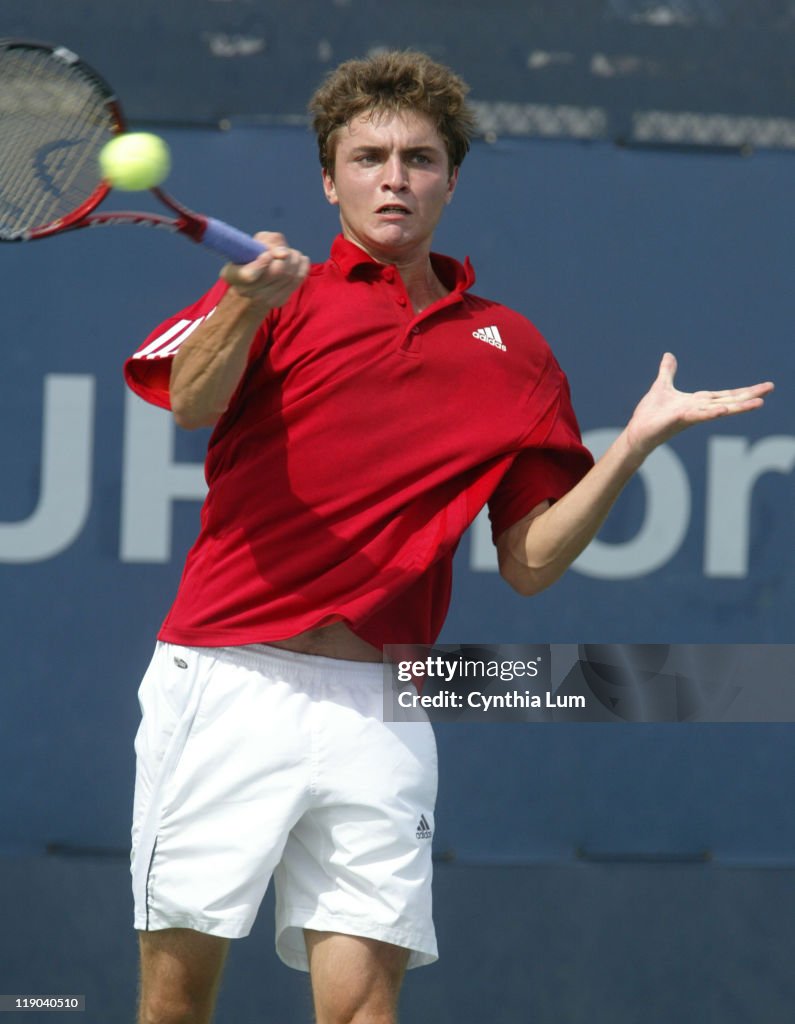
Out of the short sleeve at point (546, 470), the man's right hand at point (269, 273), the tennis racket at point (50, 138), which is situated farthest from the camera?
the short sleeve at point (546, 470)

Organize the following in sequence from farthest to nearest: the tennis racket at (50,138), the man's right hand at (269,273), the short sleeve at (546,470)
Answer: the short sleeve at (546,470), the tennis racket at (50,138), the man's right hand at (269,273)

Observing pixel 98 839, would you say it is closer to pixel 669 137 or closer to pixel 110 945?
pixel 110 945

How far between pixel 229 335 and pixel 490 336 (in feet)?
1.39

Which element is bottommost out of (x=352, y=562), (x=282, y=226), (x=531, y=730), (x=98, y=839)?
(x=98, y=839)

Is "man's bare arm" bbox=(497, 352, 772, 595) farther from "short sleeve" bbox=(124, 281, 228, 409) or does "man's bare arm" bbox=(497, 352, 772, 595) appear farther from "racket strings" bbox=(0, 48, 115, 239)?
"racket strings" bbox=(0, 48, 115, 239)

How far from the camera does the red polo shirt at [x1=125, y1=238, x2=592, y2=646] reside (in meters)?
1.95

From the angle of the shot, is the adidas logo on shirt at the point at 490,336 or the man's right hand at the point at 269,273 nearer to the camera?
the man's right hand at the point at 269,273

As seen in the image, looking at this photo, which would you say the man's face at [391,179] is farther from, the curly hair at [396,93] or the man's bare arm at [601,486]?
the man's bare arm at [601,486]

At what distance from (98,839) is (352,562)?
1.08 meters

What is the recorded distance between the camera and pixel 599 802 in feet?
9.11

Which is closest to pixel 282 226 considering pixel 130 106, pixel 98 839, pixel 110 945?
pixel 130 106

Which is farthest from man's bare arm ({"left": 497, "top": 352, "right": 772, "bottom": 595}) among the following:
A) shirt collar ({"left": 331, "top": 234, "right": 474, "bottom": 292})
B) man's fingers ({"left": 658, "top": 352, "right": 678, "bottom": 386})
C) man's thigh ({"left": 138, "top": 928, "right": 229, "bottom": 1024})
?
man's thigh ({"left": 138, "top": 928, "right": 229, "bottom": 1024})

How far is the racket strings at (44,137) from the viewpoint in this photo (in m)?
1.88

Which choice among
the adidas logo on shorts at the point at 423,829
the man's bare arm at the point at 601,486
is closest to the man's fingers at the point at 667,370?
the man's bare arm at the point at 601,486
